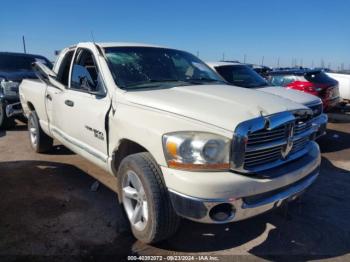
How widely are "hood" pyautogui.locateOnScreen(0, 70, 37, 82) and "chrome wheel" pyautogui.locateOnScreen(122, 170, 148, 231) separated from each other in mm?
5909

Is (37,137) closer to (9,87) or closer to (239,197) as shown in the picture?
(9,87)

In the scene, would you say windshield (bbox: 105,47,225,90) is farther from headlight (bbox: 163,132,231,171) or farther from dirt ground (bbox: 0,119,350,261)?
dirt ground (bbox: 0,119,350,261)

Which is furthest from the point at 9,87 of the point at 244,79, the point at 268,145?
the point at 268,145

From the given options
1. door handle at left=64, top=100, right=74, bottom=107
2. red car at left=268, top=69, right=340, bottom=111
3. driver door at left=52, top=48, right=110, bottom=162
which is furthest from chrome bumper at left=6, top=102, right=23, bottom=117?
red car at left=268, top=69, right=340, bottom=111

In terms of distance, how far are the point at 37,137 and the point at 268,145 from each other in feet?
14.4

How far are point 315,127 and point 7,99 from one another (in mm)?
6749

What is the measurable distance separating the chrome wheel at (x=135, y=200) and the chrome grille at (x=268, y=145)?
3.20 feet

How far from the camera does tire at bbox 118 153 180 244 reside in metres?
2.83

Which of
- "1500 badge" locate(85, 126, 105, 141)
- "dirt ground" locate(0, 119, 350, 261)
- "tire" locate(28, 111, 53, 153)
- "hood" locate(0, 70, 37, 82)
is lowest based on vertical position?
"dirt ground" locate(0, 119, 350, 261)

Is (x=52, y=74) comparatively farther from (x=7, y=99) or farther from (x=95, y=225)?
(x=7, y=99)

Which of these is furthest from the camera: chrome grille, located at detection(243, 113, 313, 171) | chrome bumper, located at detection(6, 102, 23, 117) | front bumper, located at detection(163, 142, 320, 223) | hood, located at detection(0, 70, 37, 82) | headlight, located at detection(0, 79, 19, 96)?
hood, located at detection(0, 70, 37, 82)

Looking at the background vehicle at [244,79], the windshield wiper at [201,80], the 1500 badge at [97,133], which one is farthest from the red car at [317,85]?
the 1500 badge at [97,133]

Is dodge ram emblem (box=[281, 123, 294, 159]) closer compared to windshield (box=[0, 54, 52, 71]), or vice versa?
dodge ram emblem (box=[281, 123, 294, 159])

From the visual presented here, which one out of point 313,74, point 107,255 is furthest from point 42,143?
point 313,74
